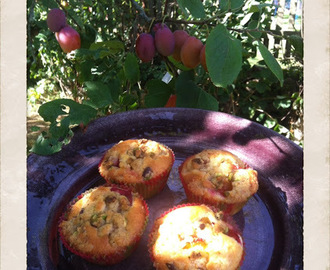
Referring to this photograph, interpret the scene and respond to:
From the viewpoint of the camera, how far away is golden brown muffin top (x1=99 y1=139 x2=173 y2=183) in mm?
1275

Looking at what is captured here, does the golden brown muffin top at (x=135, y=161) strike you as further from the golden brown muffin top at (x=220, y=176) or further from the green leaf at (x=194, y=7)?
the green leaf at (x=194, y=7)

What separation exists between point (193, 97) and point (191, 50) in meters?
0.29

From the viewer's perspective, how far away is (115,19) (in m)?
2.12

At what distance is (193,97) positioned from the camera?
147 cm

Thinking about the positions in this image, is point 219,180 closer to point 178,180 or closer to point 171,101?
point 178,180

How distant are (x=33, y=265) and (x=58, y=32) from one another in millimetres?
813

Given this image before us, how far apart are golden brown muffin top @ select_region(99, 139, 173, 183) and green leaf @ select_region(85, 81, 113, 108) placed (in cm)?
17

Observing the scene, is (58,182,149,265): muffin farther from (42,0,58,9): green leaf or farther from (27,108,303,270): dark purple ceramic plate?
(42,0,58,9): green leaf

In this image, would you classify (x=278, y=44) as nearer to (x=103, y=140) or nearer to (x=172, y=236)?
(x=103, y=140)

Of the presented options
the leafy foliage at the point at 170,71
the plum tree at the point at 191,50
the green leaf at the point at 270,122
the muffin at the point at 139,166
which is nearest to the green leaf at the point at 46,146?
the leafy foliage at the point at 170,71

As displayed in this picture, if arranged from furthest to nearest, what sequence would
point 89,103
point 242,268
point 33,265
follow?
point 89,103 → point 242,268 → point 33,265

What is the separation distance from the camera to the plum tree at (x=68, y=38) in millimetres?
1258

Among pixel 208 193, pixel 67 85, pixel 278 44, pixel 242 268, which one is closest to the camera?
pixel 242 268

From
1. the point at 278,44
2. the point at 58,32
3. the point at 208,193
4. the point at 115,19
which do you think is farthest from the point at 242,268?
the point at 278,44
